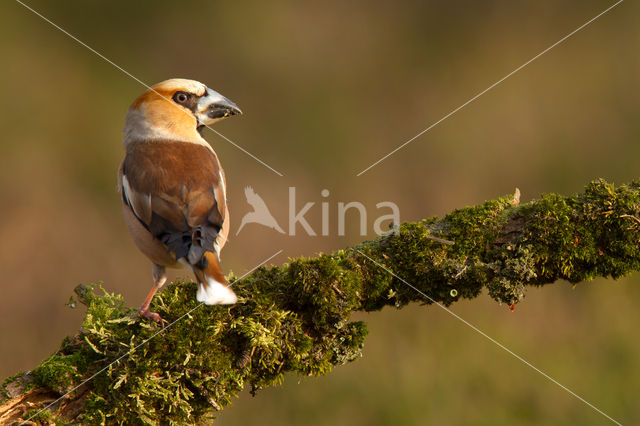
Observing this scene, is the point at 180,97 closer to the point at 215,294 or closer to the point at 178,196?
the point at 178,196

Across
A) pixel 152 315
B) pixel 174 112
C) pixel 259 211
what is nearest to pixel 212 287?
pixel 152 315

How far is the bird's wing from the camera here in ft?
11.6

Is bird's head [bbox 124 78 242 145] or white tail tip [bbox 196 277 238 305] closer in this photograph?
white tail tip [bbox 196 277 238 305]

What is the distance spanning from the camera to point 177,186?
12.3 ft

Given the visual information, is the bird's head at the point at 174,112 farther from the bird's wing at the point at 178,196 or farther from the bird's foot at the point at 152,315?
the bird's foot at the point at 152,315

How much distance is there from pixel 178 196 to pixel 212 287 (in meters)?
0.79

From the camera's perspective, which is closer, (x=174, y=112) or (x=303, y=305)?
(x=303, y=305)

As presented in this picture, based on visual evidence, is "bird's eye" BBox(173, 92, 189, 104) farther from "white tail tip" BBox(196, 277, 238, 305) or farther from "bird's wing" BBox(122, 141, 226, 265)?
"white tail tip" BBox(196, 277, 238, 305)

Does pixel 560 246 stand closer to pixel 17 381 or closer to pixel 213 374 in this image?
pixel 213 374

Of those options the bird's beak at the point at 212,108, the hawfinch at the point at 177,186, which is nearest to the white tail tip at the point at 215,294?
the hawfinch at the point at 177,186

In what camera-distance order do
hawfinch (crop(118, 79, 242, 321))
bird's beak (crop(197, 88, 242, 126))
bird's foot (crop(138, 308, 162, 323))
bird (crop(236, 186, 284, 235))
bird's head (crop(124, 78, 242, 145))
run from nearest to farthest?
bird's foot (crop(138, 308, 162, 323)) < hawfinch (crop(118, 79, 242, 321)) < bird's head (crop(124, 78, 242, 145)) < bird's beak (crop(197, 88, 242, 126)) < bird (crop(236, 186, 284, 235))

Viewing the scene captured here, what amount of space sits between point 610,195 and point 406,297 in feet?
3.62
